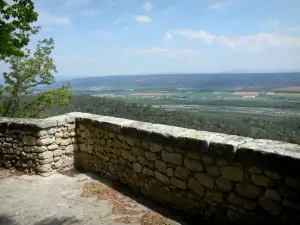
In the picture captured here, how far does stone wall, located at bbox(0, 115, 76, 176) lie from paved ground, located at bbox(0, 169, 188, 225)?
0.30m

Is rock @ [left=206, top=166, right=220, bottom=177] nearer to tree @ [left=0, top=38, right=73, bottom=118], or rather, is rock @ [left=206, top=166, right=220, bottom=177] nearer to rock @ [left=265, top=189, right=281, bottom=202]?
rock @ [left=265, top=189, right=281, bottom=202]

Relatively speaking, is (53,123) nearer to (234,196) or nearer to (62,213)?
(62,213)

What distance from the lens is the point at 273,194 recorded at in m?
2.42

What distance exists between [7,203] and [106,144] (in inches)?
73.9

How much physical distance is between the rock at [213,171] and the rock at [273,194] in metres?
0.59

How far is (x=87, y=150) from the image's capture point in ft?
17.0

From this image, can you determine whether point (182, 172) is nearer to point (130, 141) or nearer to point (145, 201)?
point (145, 201)

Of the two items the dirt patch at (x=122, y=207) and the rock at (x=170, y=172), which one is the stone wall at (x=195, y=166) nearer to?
the rock at (x=170, y=172)

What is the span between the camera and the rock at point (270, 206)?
240 centimetres

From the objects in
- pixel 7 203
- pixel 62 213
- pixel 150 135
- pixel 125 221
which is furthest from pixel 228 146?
pixel 7 203

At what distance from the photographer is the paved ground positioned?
130 inches

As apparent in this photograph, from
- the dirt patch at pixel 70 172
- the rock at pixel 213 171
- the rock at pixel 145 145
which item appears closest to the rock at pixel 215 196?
the rock at pixel 213 171

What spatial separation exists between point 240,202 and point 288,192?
0.57 meters

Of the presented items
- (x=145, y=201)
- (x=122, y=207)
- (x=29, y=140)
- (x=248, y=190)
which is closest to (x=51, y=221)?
(x=122, y=207)
